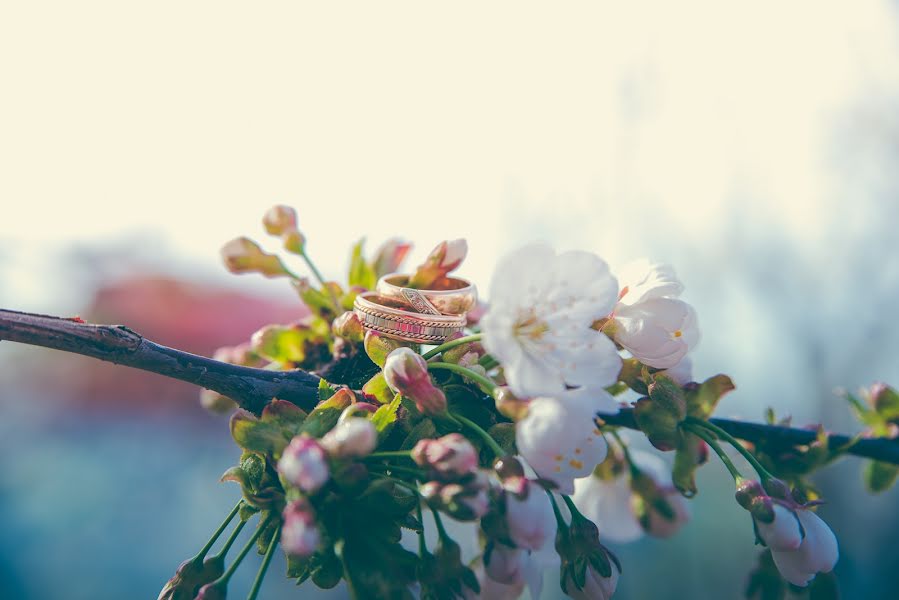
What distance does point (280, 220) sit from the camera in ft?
2.31

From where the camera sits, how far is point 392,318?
21.7 inches

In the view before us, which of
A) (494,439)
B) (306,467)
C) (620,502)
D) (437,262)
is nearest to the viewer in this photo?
(306,467)

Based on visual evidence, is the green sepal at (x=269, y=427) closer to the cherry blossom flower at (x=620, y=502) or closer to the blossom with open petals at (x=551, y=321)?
the blossom with open petals at (x=551, y=321)

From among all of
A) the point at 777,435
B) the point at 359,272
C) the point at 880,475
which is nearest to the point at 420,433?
the point at 359,272

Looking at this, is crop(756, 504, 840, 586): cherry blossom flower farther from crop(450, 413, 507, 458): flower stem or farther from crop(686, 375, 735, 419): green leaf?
crop(450, 413, 507, 458): flower stem

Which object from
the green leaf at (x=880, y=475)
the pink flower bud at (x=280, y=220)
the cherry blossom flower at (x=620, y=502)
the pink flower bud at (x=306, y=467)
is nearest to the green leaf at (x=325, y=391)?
the pink flower bud at (x=306, y=467)

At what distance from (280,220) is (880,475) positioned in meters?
0.67

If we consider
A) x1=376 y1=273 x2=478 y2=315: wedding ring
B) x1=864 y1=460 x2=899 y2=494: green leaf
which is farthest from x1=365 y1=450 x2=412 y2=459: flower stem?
x1=864 y1=460 x2=899 y2=494: green leaf

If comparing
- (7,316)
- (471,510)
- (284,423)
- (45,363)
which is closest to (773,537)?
(471,510)

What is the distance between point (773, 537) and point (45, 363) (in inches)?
66.8

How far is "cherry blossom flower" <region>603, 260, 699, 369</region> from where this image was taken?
0.54 metres

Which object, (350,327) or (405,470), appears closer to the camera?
(405,470)

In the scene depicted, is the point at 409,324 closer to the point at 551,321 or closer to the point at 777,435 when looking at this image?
the point at 551,321

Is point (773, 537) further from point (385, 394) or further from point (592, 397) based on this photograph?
point (385, 394)
